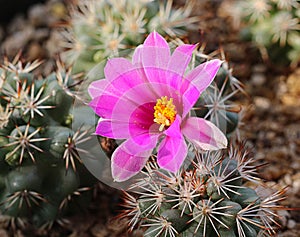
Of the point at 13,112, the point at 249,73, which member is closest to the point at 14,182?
the point at 13,112

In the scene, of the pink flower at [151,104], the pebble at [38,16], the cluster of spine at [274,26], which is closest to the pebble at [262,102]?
the cluster of spine at [274,26]

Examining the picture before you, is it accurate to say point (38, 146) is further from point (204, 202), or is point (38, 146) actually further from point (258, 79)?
point (258, 79)

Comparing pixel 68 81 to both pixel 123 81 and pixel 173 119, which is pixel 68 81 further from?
pixel 173 119

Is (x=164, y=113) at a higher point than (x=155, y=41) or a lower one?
lower

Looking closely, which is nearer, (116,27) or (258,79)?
(116,27)

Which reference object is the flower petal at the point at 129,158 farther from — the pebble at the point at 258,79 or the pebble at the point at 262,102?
the pebble at the point at 258,79

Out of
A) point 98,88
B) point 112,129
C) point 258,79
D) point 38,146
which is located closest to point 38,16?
point 258,79

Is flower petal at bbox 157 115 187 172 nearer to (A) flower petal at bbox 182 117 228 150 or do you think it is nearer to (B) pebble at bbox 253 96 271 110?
(A) flower petal at bbox 182 117 228 150
